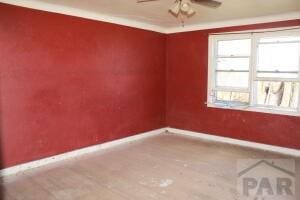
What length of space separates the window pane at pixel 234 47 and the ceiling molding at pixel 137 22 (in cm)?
31

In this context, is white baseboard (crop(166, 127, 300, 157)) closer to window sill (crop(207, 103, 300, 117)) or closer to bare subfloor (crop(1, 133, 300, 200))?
bare subfloor (crop(1, 133, 300, 200))

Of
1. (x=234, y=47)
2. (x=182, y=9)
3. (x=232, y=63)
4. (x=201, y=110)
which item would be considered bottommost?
(x=201, y=110)

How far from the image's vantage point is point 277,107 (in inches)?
166

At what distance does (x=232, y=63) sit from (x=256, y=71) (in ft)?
1.60

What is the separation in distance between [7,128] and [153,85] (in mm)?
2902

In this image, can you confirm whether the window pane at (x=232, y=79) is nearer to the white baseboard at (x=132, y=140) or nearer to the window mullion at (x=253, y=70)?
the window mullion at (x=253, y=70)

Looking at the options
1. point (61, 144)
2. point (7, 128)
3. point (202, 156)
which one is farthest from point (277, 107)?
point (7, 128)

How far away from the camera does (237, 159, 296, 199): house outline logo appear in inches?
110

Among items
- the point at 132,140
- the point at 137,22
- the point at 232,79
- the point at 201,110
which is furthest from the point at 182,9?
the point at 132,140

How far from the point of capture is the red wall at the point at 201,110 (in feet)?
13.6

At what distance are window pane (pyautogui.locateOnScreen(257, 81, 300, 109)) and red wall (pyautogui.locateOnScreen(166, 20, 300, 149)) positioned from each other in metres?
0.23

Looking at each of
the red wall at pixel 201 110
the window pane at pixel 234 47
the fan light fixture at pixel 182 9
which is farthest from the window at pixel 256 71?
the fan light fixture at pixel 182 9

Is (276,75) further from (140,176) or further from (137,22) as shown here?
(140,176)

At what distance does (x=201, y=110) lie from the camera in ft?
16.4
